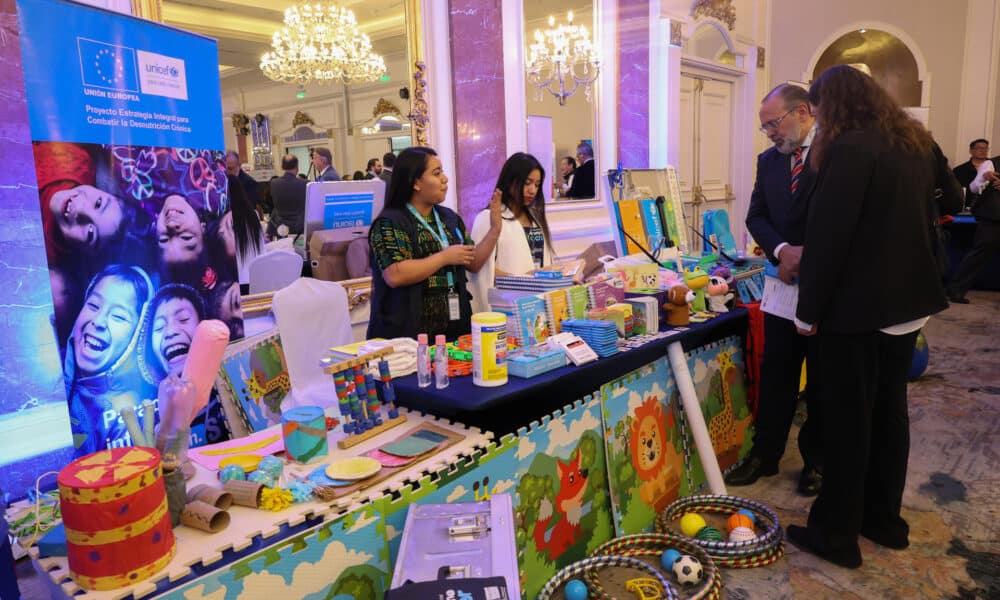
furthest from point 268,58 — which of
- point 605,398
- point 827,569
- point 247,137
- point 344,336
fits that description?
point 827,569

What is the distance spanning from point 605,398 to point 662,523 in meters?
0.60

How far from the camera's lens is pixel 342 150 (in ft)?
12.1

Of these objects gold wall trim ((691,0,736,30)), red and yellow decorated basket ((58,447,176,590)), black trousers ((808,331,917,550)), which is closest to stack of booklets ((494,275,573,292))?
black trousers ((808,331,917,550))

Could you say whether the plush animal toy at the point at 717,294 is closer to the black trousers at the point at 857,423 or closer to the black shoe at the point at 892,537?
the black trousers at the point at 857,423

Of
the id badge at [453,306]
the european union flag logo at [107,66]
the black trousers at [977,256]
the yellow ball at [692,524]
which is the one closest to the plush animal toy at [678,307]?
the yellow ball at [692,524]

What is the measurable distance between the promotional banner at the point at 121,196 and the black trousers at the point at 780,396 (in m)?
2.35

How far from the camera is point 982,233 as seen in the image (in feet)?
22.9

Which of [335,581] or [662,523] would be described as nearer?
[335,581]

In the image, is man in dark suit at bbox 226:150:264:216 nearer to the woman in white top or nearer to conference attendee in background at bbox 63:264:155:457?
conference attendee in background at bbox 63:264:155:457

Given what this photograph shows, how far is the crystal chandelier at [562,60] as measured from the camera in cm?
510

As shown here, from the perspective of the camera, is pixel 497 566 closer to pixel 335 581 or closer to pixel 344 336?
pixel 335 581

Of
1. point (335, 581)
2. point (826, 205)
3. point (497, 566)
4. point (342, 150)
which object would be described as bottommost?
point (335, 581)

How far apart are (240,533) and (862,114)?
7.21ft

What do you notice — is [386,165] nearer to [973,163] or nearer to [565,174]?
[565,174]
